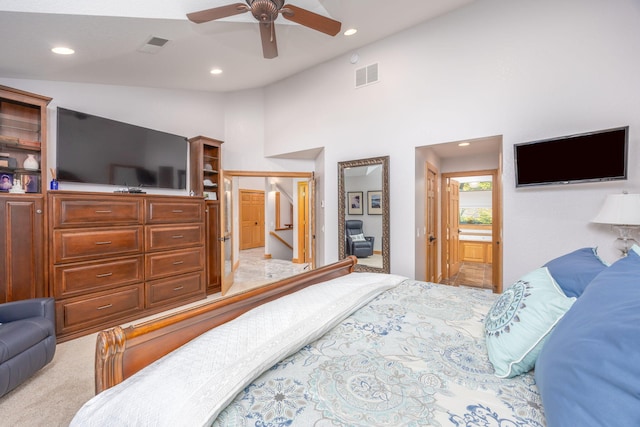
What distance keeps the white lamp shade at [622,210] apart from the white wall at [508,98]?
1.13 feet

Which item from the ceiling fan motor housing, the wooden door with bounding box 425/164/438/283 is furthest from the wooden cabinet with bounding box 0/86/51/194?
the wooden door with bounding box 425/164/438/283

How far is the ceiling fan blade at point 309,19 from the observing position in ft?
7.07

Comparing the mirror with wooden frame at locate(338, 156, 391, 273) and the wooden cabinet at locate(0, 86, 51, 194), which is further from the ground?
the wooden cabinet at locate(0, 86, 51, 194)

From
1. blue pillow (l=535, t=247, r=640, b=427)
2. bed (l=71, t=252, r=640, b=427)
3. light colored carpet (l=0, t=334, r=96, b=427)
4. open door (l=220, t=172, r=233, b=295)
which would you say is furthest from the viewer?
open door (l=220, t=172, r=233, b=295)

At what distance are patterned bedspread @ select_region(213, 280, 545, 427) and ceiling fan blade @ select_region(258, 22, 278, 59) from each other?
2394 mm

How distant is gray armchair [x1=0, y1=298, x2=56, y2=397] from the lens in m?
1.91

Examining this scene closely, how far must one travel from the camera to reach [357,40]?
370cm

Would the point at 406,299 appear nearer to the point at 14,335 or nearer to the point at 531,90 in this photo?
the point at 531,90

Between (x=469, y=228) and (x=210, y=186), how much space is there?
6498mm

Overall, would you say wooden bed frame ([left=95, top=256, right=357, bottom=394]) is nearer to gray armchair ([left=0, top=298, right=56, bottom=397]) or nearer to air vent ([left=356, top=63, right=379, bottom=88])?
gray armchair ([left=0, top=298, right=56, bottom=397])

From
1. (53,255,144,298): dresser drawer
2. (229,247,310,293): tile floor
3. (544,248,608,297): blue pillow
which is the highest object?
(544,248,608,297): blue pillow

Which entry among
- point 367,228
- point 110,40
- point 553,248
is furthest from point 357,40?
point 553,248

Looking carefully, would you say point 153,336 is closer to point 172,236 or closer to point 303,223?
point 172,236

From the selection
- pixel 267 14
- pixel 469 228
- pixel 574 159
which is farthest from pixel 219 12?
pixel 469 228
